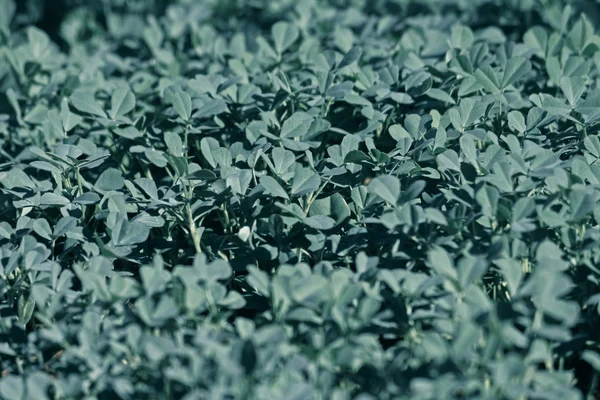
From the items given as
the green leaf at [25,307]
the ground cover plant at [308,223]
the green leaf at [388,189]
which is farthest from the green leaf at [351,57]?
the green leaf at [25,307]

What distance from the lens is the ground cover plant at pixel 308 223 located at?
4.63 feet

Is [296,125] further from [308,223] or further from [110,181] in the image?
[110,181]

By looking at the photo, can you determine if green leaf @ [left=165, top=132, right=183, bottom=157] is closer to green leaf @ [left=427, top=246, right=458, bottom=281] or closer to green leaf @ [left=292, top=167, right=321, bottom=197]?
green leaf @ [left=292, top=167, right=321, bottom=197]

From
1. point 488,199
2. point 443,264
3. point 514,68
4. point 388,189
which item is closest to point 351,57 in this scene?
point 514,68

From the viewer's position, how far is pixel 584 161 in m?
1.86

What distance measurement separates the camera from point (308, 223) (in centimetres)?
179

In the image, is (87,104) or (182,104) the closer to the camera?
(182,104)

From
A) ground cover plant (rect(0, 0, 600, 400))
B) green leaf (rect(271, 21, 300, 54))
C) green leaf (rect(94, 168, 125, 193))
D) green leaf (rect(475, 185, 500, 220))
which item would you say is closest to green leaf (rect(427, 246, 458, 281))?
ground cover plant (rect(0, 0, 600, 400))

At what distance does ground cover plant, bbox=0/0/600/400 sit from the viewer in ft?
4.63

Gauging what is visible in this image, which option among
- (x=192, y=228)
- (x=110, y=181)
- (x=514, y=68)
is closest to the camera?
(x=192, y=228)

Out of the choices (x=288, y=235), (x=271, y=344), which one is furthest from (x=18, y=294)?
(x=271, y=344)

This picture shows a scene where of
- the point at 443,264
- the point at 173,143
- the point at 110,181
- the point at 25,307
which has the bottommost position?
the point at 25,307

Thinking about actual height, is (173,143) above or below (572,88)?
below

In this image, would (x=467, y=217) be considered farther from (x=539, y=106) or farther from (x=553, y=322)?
(x=539, y=106)
